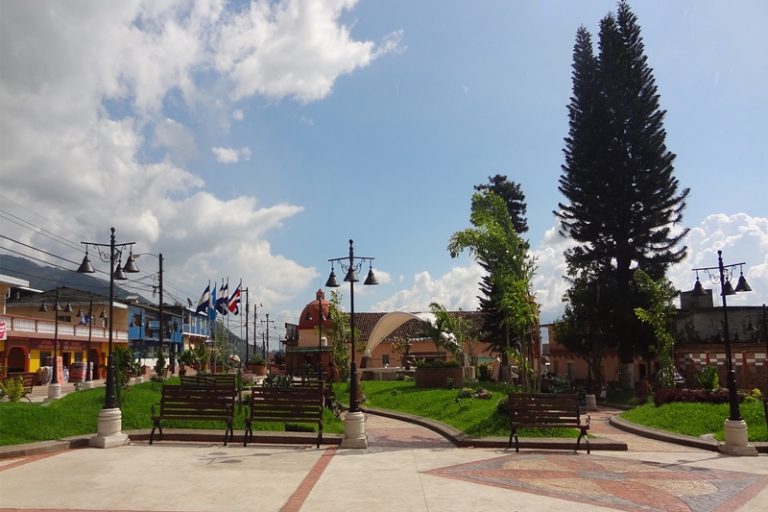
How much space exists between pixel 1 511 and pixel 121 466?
2.67 metres

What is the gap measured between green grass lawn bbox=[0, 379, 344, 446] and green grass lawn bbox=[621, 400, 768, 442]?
8.22 m

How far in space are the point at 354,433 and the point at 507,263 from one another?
602cm

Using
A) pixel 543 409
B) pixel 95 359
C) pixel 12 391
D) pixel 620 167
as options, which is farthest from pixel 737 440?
pixel 95 359

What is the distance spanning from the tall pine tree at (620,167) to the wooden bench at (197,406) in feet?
91.0

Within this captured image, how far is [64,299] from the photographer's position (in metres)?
47.2

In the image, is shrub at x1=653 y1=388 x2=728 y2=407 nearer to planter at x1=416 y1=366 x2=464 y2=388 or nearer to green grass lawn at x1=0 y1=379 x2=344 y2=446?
planter at x1=416 y1=366 x2=464 y2=388

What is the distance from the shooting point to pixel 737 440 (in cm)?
1178

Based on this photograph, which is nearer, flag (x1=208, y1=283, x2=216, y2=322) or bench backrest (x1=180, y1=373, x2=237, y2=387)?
bench backrest (x1=180, y1=373, x2=237, y2=387)

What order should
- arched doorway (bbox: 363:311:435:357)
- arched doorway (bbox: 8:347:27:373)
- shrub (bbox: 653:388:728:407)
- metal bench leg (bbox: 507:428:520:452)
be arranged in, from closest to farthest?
metal bench leg (bbox: 507:428:520:452)
shrub (bbox: 653:388:728:407)
arched doorway (bbox: 8:347:27:373)
arched doorway (bbox: 363:311:435:357)

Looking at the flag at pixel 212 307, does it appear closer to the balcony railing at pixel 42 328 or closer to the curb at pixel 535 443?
the balcony railing at pixel 42 328

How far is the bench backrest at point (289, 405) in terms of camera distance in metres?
12.3

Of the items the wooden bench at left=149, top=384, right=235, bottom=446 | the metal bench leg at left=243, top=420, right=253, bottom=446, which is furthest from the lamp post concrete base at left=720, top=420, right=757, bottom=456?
the wooden bench at left=149, top=384, right=235, bottom=446

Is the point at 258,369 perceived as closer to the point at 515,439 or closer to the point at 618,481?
the point at 515,439

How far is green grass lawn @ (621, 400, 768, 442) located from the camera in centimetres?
1405
